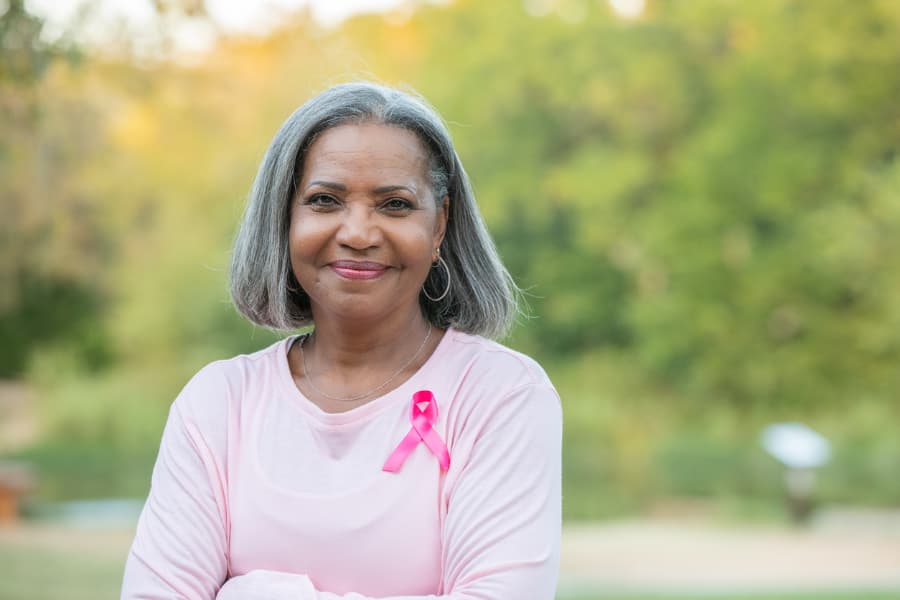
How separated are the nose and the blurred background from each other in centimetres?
1254

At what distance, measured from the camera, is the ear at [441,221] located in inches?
76.1

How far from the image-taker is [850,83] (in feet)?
64.8

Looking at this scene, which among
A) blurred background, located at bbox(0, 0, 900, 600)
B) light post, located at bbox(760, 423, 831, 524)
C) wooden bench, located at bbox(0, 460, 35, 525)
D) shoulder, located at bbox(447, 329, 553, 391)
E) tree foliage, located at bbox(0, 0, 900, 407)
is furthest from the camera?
tree foliage, located at bbox(0, 0, 900, 407)

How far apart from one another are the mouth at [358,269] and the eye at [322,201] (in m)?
0.08

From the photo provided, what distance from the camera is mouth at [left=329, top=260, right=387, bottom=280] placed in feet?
6.01

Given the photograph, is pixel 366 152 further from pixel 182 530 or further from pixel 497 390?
pixel 182 530

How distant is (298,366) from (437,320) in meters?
0.22

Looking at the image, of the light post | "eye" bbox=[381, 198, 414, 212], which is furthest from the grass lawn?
"eye" bbox=[381, 198, 414, 212]

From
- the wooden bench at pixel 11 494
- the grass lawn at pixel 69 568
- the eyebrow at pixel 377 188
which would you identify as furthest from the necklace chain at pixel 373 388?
the wooden bench at pixel 11 494

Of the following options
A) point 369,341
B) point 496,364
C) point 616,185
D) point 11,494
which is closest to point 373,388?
point 369,341

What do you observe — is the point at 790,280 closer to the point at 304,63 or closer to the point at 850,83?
the point at 850,83

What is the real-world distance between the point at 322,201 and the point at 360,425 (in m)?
0.31

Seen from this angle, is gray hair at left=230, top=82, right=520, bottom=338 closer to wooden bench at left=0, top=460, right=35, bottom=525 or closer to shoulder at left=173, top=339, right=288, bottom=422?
shoulder at left=173, top=339, right=288, bottom=422

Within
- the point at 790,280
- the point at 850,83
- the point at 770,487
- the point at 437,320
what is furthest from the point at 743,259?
the point at 437,320
